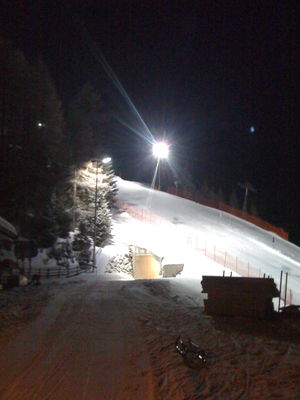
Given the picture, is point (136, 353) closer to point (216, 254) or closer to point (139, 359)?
point (139, 359)

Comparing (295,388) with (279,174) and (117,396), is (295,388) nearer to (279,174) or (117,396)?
(117,396)

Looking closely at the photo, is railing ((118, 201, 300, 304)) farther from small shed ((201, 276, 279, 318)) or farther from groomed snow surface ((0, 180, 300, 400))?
small shed ((201, 276, 279, 318))

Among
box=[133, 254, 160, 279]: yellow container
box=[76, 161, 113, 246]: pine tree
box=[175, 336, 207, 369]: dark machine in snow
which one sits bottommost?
box=[133, 254, 160, 279]: yellow container

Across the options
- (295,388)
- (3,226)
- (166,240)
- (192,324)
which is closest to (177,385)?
(295,388)

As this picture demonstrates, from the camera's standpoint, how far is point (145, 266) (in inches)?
1467

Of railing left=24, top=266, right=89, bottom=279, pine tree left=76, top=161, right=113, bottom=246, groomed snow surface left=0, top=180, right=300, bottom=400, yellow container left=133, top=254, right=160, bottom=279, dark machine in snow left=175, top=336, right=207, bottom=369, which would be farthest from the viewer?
pine tree left=76, top=161, right=113, bottom=246

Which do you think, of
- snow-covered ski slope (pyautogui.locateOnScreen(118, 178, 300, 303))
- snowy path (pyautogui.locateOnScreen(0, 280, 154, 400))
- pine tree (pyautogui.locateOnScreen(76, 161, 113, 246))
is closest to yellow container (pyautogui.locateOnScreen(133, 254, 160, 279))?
snow-covered ski slope (pyautogui.locateOnScreen(118, 178, 300, 303))

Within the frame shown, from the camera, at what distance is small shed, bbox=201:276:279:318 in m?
12.5

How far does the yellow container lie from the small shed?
2290cm

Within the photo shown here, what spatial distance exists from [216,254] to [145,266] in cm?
720

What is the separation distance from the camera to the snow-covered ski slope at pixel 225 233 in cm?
3531

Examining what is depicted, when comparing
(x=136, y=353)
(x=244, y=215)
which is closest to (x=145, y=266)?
(x=244, y=215)

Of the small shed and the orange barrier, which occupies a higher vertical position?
the orange barrier

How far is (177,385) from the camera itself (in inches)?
267
